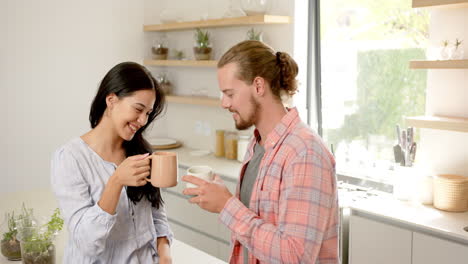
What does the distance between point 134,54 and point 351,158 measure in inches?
88.8

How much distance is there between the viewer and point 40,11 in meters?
3.85

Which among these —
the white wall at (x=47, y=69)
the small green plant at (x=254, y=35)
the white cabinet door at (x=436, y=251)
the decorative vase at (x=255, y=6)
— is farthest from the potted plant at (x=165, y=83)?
the white cabinet door at (x=436, y=251)

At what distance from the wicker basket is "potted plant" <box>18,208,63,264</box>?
74.5 inches

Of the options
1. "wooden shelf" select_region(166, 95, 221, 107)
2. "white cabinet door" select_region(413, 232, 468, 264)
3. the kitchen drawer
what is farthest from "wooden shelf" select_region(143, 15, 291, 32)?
"white cabinet door" select_region(413, 232, 468, 264)

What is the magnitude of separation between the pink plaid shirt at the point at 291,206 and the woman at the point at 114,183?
0.32 meters

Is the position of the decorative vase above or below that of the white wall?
above

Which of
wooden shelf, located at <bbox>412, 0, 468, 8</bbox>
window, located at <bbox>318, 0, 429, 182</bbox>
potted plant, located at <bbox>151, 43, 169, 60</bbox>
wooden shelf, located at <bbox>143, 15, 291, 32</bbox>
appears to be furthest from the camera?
potted plant, located at <bbox>151, 43, 169, 60</bbox>

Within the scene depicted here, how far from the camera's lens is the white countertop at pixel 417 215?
2.22m

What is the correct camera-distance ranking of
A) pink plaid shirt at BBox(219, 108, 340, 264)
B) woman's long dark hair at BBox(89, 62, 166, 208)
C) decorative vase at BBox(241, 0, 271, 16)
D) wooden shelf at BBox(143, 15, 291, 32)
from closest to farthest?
1. pink plaid shirt at BBox(219, 108, 340, 264)
2. woman's long dark hair at BBox(89, 62, 166, 208)
3. wooden shelf at BBox(143, 15, 291, 32)
4. decorative vase at BBox(241, 0, 271, 16)

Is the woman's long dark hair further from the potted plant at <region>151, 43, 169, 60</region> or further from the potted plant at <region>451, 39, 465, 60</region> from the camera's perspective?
the potted plant at <region>151, 43, 169, 60</region>

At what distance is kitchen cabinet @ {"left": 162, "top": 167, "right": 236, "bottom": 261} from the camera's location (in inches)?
134

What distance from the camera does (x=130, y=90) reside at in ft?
4.97

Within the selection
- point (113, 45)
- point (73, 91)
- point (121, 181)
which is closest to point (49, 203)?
point (121, 181)

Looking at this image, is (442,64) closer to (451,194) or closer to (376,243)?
(451,194)
